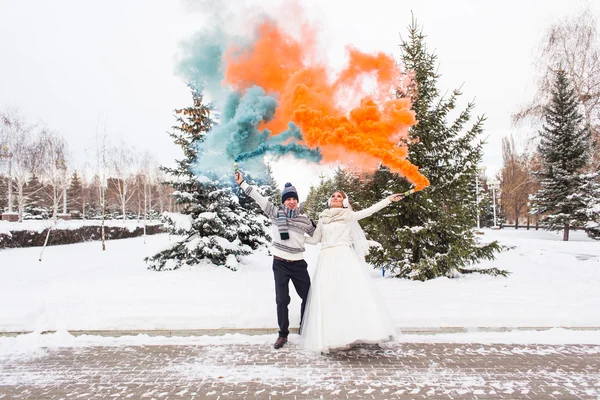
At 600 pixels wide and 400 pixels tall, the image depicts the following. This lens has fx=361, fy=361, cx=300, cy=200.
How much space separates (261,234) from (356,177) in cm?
679

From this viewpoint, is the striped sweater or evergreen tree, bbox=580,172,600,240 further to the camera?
evergreen tree, bbox=580,172,600,240

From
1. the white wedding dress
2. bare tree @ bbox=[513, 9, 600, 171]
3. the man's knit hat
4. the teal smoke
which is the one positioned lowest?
the white wedding dress

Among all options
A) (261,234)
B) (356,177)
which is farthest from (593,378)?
(261,234)

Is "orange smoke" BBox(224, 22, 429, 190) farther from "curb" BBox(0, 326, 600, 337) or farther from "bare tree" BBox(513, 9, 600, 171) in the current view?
"bare tree" BBox(513, 9, 600, 171)

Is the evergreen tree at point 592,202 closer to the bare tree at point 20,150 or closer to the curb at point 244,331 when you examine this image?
the curb at point 244,331

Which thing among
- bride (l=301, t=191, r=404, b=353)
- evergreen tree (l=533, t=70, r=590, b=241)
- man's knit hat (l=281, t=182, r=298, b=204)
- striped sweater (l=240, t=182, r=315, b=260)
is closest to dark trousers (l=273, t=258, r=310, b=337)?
striped sweater (l=240, t=182, r=315, b=260)

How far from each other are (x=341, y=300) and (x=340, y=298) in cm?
3

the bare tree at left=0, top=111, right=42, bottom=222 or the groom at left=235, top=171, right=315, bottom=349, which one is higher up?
the bare tree at left=0, top=111, right=42, bottom=222

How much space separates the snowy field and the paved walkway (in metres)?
0.60

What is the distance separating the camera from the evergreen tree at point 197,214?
12.1 meters

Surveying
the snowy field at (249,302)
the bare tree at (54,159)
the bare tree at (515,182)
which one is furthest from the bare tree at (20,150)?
the bare tree at (515,182)

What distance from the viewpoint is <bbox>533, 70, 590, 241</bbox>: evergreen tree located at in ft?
77.1

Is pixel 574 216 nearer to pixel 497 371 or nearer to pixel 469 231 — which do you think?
pixel 469 231

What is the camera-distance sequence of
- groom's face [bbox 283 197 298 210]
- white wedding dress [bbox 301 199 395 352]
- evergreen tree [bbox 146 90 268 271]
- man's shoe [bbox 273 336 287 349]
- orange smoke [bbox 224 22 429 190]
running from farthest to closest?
evergreen tree [bbox 146 90 268 271], orange smoke [bbox 224 22 429 190], groom's face [bbox 283 197 298 210], man's shoe [bbox 273 336 287 349], white wedding dress [bbox 301 199 395 352]
